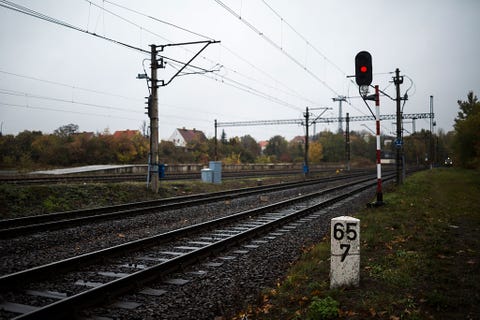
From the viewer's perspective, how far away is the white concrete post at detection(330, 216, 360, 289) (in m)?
5.59

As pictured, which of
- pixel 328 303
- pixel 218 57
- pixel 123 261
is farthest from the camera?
pixel 218 57

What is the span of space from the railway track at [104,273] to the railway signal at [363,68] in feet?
19.1

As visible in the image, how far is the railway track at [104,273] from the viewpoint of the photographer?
513 cm

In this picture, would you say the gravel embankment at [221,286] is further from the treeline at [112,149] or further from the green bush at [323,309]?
the treeline at [112,149]

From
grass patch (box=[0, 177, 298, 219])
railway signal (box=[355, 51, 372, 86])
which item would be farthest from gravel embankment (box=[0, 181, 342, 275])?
railway signal (box=[355, 51, 372, 86])

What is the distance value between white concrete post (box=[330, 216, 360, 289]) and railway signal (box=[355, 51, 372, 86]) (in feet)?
28.6

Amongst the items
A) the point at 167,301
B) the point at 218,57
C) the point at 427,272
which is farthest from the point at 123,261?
the point at 218,57

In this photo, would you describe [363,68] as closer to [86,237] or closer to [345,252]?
[345,252]

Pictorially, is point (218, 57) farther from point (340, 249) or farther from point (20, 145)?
point (20, 145)

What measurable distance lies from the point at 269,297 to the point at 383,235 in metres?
4.94

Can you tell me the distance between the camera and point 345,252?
5590mm

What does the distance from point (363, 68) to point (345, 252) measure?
9.21 meters

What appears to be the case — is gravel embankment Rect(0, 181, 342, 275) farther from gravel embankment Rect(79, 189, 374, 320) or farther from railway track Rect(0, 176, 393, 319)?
gravel embankment Rect(79, 189, 374, 320)

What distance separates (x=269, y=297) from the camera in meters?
5.75
